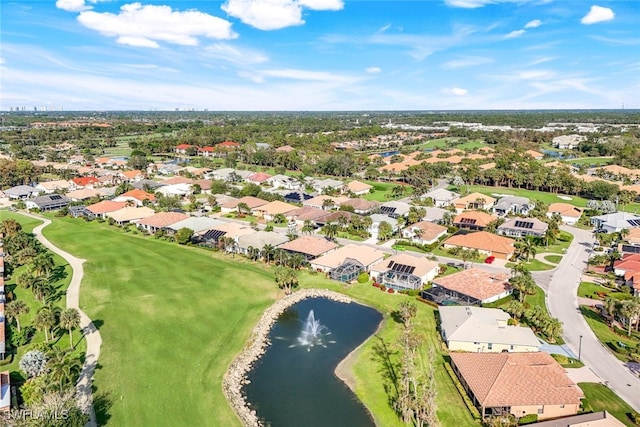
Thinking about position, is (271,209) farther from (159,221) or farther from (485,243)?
(485,243)

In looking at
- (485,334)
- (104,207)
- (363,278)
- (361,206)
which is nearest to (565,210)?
(361,206)

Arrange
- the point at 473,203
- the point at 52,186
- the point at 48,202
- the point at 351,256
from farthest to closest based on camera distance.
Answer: the point at 52,186
the point at 48,202
the point at 473,203
the point at 351,256

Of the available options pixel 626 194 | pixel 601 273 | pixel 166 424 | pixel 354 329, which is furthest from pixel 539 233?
pixel 166 424

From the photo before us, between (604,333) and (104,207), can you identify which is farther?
(104,207)

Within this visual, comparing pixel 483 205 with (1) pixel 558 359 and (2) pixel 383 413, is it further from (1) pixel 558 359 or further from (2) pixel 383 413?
(2) pixel 383 413

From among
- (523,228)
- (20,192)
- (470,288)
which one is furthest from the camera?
(20,192)

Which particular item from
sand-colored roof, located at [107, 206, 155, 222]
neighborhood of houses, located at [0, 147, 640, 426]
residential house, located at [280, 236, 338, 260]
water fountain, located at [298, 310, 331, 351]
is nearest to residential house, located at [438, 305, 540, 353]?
neighborhood of houses, located at [0, 147, 640, 426]
